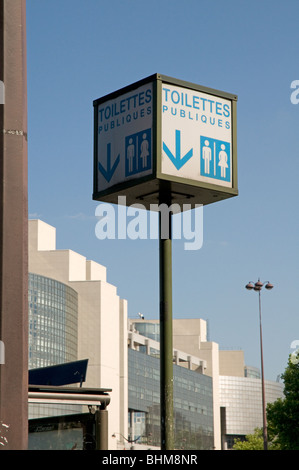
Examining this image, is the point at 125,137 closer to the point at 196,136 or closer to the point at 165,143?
the point at 165,143

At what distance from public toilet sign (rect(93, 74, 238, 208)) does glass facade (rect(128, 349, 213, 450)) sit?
10194 cm

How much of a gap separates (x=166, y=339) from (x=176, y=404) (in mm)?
114403

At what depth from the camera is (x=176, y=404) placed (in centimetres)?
11706

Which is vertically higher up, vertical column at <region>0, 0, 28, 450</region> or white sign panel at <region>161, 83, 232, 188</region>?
white sign panel at <region>161, 83, 232, 188</region>

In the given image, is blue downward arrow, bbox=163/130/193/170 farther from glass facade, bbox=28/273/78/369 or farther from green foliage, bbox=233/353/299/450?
glass facade, bbox=28/273/78/369

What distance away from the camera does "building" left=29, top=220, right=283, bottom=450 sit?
91500 millimetres

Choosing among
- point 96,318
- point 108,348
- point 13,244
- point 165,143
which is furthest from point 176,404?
point 13,244

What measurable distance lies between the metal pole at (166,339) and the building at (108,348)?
7886 centimetres

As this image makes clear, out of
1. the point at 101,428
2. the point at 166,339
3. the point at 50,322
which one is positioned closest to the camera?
the point at 166,339

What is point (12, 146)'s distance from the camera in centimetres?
349

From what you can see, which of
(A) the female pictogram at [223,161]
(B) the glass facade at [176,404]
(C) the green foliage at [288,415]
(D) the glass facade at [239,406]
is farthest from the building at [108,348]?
(A) the female pictogram at [223,161]

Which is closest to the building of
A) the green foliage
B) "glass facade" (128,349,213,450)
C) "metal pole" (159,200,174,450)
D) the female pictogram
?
"glass facade" (128,349,213,450)

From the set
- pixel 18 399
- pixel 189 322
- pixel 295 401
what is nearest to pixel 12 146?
pixel 18 399

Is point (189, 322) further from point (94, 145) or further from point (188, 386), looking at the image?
point (94, 145)
